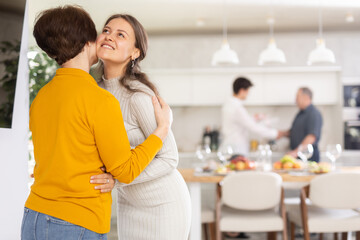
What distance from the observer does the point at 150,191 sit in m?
1.62

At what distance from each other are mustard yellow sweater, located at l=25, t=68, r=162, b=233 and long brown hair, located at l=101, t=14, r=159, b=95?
1.16 ft

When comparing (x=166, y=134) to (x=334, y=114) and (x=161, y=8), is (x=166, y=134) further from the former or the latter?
(x=334, y=114)

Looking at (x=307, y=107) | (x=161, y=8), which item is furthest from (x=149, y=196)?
(x=161, y=8)

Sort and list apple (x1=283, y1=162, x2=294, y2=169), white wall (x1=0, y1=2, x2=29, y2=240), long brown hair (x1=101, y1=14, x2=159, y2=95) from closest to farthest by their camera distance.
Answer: long brown hair (x1=101, y1=14, x2=159, y2=95) → white wall (x1=0, y1=2, x2=29, y2=240) → apple (x1=283, y1=162, x2=294, y2=169)

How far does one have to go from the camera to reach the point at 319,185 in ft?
10.7

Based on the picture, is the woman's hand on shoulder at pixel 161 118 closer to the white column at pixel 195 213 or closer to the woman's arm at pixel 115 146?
the woman's arm at pixel 115 146

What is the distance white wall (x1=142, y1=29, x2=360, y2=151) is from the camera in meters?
6.24

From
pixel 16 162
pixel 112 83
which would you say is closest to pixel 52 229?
pixel 112 83

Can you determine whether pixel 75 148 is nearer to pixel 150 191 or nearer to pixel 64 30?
pixel 64 30

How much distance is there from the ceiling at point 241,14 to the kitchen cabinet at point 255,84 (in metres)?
0.60

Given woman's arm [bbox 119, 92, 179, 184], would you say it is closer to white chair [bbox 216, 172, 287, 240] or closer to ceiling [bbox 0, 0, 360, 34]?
white chair [bbox 216, 172, 287, 240]

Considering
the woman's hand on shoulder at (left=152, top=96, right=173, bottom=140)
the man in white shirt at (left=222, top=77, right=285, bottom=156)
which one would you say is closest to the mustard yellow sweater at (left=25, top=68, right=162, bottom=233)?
the woman's hand on shoulder at (left=152, top=96, right=173, bottom=140)

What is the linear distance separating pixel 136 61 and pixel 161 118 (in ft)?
0.93

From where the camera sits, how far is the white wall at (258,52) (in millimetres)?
6242
